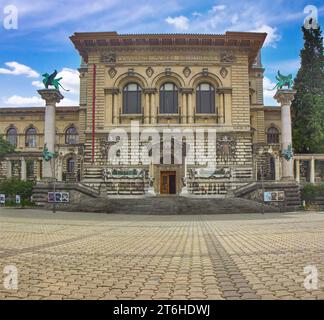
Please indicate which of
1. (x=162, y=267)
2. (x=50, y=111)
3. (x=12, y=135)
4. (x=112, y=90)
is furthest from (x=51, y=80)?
(x=162, y=267)

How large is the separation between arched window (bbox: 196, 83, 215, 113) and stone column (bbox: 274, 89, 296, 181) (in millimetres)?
7381

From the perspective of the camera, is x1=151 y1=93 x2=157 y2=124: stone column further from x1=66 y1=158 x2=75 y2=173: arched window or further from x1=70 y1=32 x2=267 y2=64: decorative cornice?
x1=66 y1=158 x2=75 y2=173: arched window

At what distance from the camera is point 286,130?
39938 mm

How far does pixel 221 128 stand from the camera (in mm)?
43812

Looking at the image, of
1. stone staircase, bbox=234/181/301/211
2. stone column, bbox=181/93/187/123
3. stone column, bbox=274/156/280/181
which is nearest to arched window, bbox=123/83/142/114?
stone column, bbox=181/93/187/123

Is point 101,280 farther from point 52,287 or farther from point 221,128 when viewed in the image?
point 221,128

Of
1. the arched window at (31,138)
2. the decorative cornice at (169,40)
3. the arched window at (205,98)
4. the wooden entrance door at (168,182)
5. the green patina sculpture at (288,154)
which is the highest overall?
the decorative cornice at (169,40)

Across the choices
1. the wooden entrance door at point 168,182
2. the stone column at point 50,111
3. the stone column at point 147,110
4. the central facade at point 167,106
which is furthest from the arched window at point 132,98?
the wooden entrance door at point 168,182

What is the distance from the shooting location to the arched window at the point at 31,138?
195 feet

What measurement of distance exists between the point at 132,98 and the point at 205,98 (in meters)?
8.72

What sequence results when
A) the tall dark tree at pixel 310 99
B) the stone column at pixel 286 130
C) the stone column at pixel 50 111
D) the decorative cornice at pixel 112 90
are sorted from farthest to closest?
the tall dark tree at pixel 310 99
the decorative cornice at pixel 112 90
the stone column at pixel 50 111
the stone column at pixel 286 130

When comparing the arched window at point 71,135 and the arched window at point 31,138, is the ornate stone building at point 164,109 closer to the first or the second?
the arched window at point 71,135

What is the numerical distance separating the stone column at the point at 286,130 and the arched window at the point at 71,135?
102 ft

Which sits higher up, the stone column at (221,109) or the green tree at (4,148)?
the stone column at (221,109)
